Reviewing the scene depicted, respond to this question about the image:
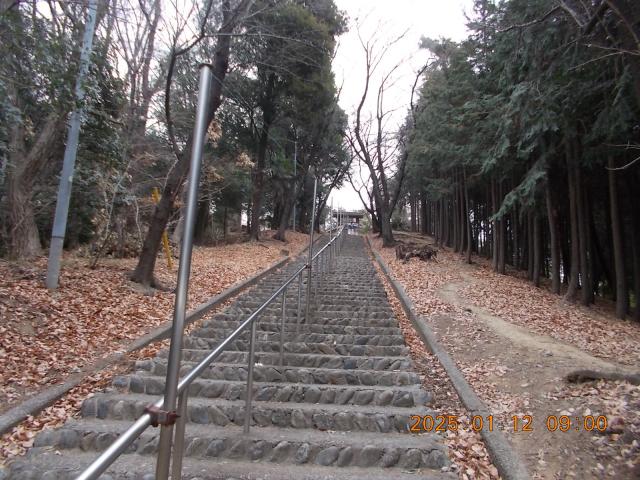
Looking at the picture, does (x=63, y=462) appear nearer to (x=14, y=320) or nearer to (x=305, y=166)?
(x=14, y=320)

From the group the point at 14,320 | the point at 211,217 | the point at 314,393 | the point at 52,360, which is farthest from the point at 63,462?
the point at 211,217

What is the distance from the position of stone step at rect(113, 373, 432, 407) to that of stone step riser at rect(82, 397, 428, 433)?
0.29 meters

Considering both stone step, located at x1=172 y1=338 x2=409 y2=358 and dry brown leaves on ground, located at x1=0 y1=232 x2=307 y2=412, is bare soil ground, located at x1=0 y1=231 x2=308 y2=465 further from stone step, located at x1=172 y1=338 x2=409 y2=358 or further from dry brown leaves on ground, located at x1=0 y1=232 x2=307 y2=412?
stone step, located at x1=172 y1=338 x2=409 y2=358

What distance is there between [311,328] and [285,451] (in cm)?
316

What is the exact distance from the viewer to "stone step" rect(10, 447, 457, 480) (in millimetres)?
2848

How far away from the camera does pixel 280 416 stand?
3627mm

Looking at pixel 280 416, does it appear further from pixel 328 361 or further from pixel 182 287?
pixel 182 287

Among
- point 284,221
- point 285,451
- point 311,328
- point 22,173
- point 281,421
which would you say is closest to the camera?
point 285,451

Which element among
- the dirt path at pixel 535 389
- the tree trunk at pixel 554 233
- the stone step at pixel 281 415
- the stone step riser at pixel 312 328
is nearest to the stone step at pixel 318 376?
the stone step at pixel 281 415

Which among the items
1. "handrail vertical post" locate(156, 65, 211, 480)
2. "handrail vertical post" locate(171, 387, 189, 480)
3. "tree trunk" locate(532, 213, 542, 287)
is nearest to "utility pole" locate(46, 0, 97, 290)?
"handrail vertical post" locate(171, 387, 189, 480)

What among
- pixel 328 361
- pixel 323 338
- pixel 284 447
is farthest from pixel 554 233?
pixel 284 447

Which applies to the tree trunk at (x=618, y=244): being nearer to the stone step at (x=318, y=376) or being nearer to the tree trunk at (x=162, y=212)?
the stone step at (x=318, y=376)

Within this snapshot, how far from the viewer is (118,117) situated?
8.33 m

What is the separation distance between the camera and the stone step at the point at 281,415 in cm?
360
